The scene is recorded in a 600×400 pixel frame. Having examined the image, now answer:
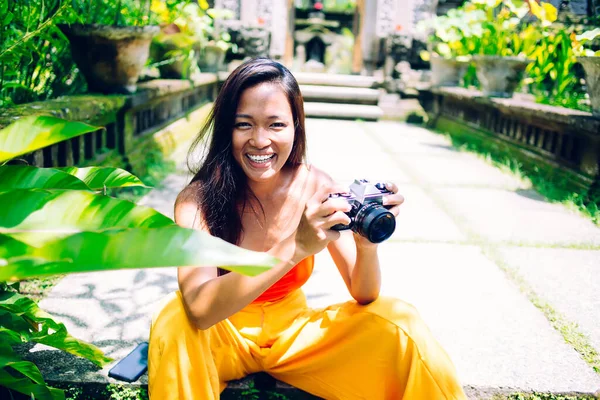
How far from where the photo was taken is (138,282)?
2.34 metres

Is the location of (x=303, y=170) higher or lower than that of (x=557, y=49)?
lower

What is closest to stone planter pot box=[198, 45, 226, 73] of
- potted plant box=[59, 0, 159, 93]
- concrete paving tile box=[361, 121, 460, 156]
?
concrete paving tile box=[361, 121, 460, 156]

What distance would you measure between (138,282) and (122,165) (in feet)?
4.55

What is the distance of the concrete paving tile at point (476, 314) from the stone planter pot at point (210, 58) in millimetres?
4720

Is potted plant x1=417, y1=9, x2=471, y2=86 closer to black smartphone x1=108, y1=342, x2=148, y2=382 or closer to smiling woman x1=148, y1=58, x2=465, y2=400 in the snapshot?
smiling woman x1=148, y1=58, x2=465, y2=400

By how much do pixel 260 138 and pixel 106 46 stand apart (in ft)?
6.38

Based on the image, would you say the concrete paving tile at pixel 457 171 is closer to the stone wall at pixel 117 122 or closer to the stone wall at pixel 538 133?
the stone wall at pixel 538 133

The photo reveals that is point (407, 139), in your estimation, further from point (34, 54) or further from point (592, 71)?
point (34, 54)

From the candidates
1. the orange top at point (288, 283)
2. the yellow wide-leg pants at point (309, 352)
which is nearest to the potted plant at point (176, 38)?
the orange top at point (288, 283)

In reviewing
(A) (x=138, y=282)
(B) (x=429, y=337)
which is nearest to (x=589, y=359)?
Result: (B) (x=429, y=337)

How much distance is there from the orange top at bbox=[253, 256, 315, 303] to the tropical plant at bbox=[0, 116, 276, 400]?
673 mm

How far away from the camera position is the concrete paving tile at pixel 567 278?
214cm

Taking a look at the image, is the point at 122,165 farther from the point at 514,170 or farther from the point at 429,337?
Answer: the point at 514,170

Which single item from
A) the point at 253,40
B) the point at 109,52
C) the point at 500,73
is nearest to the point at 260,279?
the point at 109,52
